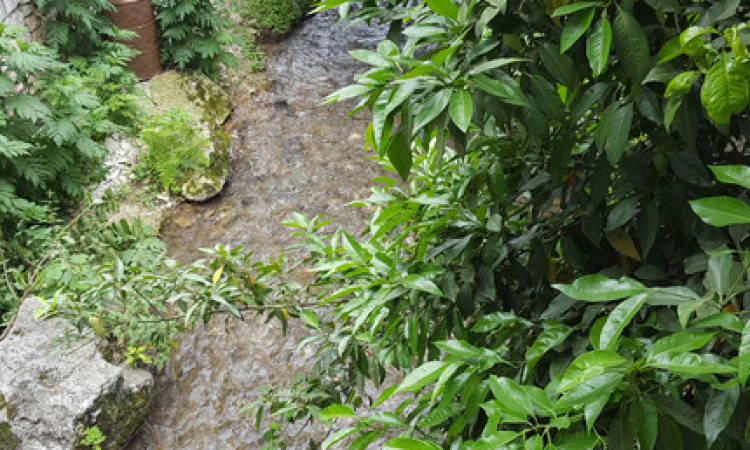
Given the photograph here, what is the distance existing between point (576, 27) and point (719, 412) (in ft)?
1.94

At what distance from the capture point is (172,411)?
3.91 m

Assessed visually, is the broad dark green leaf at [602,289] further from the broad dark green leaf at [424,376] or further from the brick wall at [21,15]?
the brick wall at [21,15]

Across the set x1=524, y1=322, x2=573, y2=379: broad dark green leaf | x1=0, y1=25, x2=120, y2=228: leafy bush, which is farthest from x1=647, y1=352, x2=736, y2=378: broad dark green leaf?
x1=0, y1=25, x2=120, y2=228: leafy bush

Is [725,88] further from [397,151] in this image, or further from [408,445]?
[408,445]

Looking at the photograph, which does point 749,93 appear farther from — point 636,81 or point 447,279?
point 447,279

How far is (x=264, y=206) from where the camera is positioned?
17.6 ft

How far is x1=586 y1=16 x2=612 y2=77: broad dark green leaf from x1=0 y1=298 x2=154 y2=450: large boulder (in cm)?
336

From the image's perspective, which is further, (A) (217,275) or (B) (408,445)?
(A) (217,275)

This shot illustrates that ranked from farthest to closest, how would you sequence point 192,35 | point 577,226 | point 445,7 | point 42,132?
point 192,35, point 42,132, point 577,226, point 445,7

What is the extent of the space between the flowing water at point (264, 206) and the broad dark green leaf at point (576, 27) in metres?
2.93

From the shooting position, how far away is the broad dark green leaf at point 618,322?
0.81 m

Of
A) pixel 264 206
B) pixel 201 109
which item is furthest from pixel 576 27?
pixel 201 109

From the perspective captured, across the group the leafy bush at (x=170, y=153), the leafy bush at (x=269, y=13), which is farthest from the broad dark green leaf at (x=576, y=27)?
the leafy bush at (x=269, y=13)

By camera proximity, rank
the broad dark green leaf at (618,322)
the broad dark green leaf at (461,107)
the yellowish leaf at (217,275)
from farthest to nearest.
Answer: the yellowish leaf at (217,275), the broad dark green leaf at (461,107), the broad dark green leaf at (618,322)
